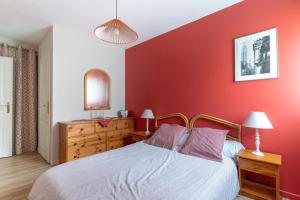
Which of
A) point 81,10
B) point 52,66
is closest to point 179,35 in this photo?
point 81,10

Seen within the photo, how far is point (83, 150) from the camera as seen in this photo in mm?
3064

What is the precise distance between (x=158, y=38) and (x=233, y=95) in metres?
1.92

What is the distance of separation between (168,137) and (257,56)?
168 cm

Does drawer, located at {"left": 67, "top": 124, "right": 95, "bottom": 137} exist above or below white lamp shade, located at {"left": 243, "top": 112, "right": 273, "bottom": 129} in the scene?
below

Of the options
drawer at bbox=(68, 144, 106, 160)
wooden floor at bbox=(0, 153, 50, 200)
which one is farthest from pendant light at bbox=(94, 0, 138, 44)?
wooden floor at bbox=(0, 153, 50, 200)

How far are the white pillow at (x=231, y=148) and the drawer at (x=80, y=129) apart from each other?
2.32 m

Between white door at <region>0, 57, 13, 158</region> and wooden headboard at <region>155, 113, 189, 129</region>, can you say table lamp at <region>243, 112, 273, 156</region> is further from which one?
white door at <region>0, 57, 13, 158</region>

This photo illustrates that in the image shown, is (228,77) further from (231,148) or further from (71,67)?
(71,67)

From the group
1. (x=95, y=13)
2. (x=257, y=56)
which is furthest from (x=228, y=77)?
(x=95, y=13)

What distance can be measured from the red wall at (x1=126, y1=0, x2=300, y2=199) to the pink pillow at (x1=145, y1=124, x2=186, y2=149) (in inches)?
19.1

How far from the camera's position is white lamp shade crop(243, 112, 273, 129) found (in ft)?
6.30

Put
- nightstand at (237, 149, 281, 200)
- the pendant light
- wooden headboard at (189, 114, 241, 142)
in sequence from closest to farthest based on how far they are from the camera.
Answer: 1. the pendant light
2. nightstand at (237, 149, 281, 200)
3. wooden headboard at (189, 114, 241, 142)

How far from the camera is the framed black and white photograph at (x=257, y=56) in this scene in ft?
6.84

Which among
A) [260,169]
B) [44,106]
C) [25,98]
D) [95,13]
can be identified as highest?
[95,13]
